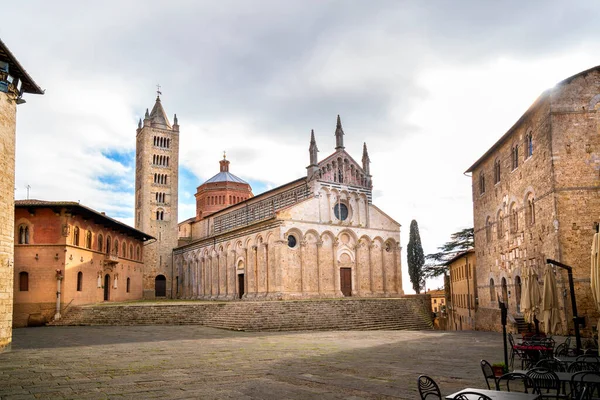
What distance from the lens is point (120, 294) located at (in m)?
43.6

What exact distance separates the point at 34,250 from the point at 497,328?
28103 mm

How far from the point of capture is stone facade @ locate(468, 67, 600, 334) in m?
18.9

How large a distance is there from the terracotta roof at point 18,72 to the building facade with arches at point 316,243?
22.2m

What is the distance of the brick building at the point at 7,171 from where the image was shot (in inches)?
650

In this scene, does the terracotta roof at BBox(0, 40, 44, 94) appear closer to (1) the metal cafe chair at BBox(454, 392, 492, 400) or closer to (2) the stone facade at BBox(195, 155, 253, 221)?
(1) the metal cafe chair at BBox(454, 392, 492, 400)

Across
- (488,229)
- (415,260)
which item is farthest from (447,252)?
(488,229)

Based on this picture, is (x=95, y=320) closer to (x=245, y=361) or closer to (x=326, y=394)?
(x=245, y=361)

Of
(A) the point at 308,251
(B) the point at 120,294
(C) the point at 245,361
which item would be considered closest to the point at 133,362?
(C) the point at 245,361

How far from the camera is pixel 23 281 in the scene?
3181cm

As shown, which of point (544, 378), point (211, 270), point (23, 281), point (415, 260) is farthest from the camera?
point (415, 260)

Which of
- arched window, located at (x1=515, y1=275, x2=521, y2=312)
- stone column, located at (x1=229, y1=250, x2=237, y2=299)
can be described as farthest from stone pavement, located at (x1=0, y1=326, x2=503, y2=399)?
stone column, located at (x1=229, y1=250, x2=237, y2=299)

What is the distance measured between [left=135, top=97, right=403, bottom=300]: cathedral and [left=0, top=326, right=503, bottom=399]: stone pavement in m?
18.4

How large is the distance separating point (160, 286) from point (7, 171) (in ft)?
139

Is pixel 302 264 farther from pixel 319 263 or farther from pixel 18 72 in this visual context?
pixel 18 72
